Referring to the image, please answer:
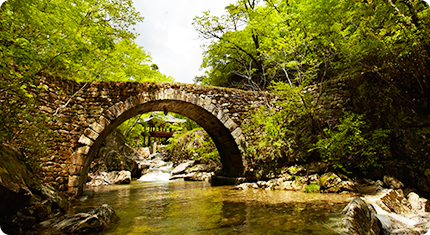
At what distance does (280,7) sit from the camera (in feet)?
37.9

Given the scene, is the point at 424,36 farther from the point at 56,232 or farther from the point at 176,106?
the point at 56,232

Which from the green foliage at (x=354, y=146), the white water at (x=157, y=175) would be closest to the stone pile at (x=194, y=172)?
the white water at (x=157, y=175)

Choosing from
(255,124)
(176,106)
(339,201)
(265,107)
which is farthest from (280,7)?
(339,201)

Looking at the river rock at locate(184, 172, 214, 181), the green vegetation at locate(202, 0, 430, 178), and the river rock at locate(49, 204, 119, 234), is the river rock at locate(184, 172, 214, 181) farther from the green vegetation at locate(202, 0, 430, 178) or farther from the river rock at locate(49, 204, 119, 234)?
the river rock at locate(49, 204, 119, 234)

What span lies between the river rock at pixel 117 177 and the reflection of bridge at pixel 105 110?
405cm

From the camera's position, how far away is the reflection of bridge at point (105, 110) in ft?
18.6

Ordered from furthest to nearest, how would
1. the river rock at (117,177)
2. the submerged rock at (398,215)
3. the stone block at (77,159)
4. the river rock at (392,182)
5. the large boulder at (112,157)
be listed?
the large boulder at (112,157), the river rock at (117,177), the stone block at (77,159), the river rock at (392,182), the submerged rock at (398,215)

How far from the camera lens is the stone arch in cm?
591

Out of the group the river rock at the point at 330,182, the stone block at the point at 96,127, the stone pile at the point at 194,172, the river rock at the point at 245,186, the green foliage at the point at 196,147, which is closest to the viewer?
the river rock at the point at 330,182

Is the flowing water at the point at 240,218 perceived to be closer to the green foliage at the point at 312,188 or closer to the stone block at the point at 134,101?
the green foliage at the point at 312,188

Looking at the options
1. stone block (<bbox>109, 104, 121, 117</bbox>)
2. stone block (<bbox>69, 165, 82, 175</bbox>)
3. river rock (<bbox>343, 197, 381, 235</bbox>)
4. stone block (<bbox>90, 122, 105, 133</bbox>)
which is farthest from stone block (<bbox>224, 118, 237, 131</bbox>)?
river rock (<bbox>343, 197, 381, 235</bbox>)

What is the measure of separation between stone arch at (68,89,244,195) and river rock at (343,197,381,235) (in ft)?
15.9

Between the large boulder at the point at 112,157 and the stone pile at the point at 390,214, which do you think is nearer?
the stone pile at the point at 390,214

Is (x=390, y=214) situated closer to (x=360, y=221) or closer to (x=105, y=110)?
(x=360, y=221)
